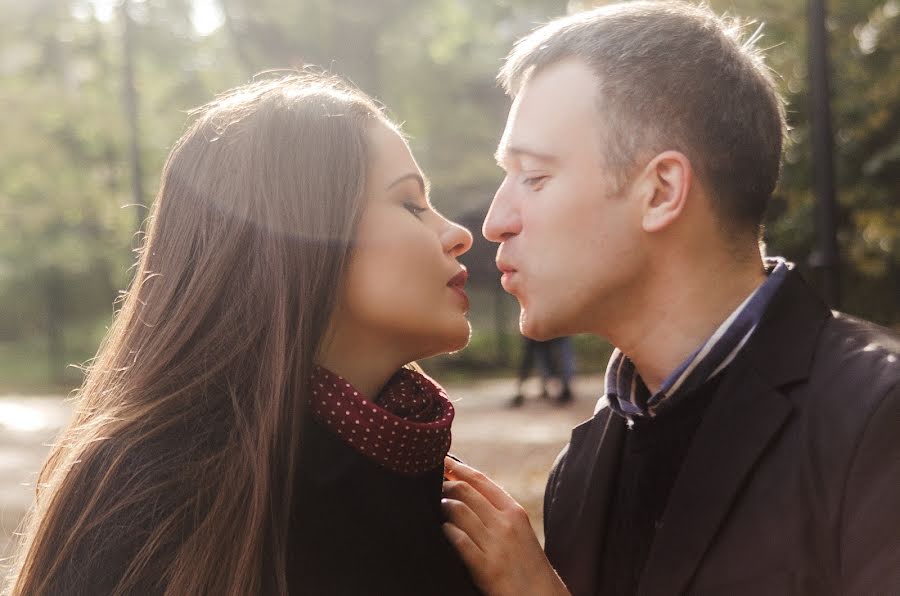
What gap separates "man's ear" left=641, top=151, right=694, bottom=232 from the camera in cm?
254

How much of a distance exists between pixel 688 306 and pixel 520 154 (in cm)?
60

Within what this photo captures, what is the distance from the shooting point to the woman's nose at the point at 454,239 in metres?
2.74

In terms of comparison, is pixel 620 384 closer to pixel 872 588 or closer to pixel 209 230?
pixel 872 588

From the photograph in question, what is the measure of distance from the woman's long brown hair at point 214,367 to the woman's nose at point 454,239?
0.29 metres

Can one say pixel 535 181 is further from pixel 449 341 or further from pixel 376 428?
pixel 376 428

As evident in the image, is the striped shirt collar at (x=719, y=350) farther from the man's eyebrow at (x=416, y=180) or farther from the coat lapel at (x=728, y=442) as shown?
the man's eyebrow at (x=416, y=180)

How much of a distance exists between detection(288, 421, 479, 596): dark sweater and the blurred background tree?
12586mm

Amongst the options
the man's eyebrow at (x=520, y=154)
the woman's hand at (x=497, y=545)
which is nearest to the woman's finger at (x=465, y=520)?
the woman's hand at (x=497, y=545)

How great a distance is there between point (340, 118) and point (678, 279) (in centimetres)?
97

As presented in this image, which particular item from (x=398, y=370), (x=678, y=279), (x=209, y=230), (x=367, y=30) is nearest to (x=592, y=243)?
(x=678, y=279)

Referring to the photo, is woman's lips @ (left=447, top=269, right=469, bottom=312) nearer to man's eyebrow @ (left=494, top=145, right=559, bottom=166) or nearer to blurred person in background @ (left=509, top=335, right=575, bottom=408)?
man's eyebrow @ (left=494, top=145, right=559, bottom=166)

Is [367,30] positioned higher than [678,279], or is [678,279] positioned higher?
[367,30]

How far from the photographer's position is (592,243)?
2631 mm

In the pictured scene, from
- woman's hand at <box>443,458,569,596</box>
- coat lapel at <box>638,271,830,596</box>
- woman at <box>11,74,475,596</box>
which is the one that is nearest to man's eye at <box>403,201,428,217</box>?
woman at <box>11,74,475,596</box>
